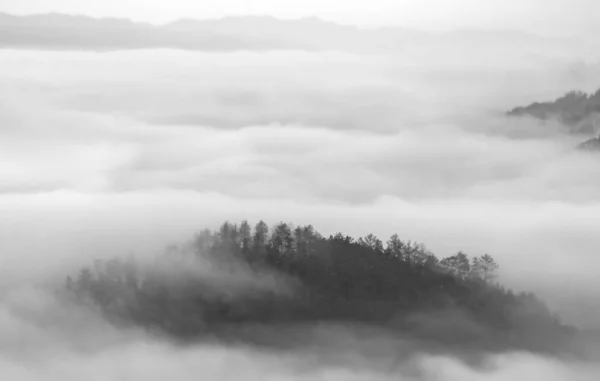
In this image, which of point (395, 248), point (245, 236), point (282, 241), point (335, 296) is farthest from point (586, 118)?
point (335, 296)

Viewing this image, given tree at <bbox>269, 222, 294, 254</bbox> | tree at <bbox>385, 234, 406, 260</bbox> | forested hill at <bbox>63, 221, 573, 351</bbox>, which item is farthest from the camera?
tree at <bbox>269, 222, 294, 254</bbox>

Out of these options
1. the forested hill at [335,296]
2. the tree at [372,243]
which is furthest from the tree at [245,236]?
the tree at [372,243]

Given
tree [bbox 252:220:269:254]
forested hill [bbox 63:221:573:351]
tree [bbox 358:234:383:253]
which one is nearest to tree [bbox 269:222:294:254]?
forested hill [bbox 63:221:573:351]

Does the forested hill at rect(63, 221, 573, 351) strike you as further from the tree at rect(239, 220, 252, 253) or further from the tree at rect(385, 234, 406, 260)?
the tree at rect(239, 220, 252, 253)

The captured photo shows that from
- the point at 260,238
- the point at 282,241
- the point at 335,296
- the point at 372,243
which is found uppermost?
the point at 372,243

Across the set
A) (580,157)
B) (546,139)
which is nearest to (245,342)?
(580,157)

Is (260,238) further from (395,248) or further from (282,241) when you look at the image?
(395,248)

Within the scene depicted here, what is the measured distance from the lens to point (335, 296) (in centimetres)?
9088

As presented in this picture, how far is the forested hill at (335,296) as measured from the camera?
295ft

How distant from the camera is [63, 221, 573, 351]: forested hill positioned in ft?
295

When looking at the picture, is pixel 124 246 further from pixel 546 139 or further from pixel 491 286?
pixel 546 139

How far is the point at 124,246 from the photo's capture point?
364 ft

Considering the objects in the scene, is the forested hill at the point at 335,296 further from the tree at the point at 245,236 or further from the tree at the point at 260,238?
the tree at the point at 245,236

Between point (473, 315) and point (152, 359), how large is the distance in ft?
108
